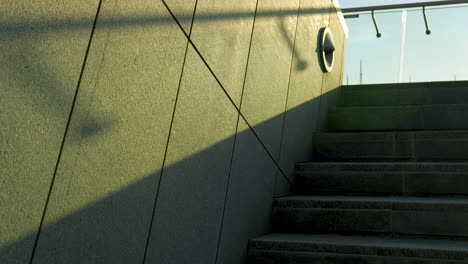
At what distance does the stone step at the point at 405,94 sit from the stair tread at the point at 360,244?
269 cm

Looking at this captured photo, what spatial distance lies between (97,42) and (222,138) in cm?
87

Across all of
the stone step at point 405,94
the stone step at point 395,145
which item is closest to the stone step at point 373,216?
the stone step at point 395,145

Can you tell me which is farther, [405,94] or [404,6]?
[404,6]

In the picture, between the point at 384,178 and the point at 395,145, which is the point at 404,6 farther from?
the point at 384,178

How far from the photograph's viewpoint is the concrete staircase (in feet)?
6.77

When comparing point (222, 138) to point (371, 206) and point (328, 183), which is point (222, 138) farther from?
point (328, 183)

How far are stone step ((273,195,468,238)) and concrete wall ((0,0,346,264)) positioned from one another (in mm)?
251

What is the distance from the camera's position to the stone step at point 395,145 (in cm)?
326

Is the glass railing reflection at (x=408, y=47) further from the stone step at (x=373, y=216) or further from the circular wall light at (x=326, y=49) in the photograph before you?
the stone step at (x=373, y=216)

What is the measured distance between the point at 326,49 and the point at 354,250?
247 cm

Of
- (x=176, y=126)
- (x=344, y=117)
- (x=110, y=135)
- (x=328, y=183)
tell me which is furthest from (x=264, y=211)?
(x=344, y=117)

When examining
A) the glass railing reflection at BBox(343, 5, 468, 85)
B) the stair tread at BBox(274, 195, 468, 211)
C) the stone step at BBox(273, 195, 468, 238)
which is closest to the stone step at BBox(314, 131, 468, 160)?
the stair tread at BBox(274, 195, 468, 211)

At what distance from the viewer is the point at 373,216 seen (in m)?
2.38

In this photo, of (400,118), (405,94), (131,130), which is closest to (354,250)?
(131,130)
